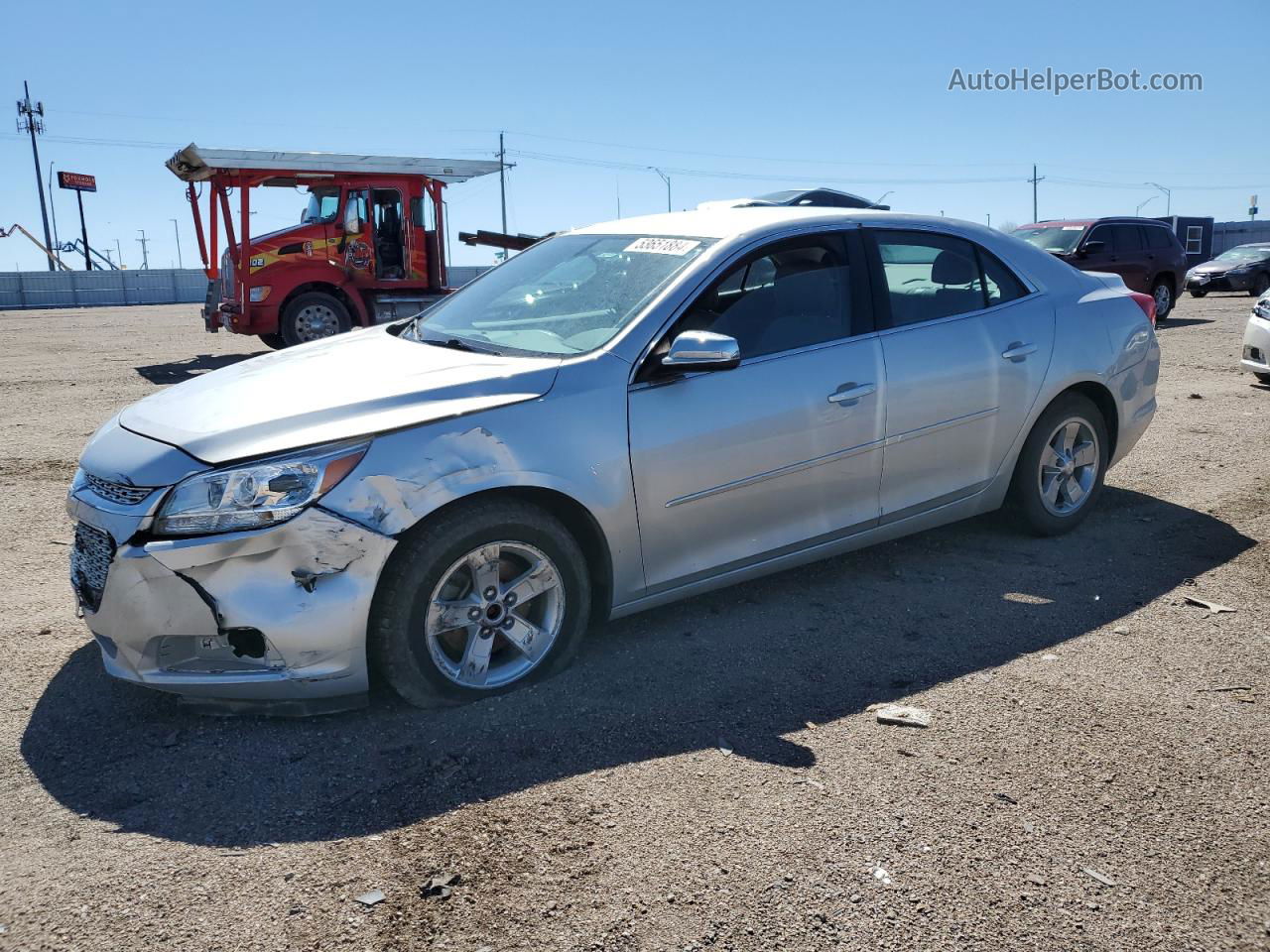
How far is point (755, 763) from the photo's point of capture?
10.3 feet

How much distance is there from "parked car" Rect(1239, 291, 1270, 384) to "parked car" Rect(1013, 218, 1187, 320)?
6418 mm

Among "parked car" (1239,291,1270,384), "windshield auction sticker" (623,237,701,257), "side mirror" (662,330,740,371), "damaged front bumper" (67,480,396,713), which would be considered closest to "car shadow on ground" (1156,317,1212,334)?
"parked car" (1239,291,1270,384)

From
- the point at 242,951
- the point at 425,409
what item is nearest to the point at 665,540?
the point at 425,409

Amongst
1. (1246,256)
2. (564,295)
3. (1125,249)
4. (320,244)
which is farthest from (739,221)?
(1246,256)

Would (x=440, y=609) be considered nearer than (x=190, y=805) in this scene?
No

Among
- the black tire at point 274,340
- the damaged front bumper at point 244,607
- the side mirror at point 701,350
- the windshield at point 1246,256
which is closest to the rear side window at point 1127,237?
the windshield at point 1246,256

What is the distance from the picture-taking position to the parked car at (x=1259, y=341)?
9.93 metres

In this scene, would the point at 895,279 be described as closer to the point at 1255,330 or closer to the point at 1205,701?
the point at 1205,701

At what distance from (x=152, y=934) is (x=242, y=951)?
0.78 feet

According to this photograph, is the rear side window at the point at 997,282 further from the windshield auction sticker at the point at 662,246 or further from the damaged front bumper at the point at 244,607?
the damaged front bumper at the point at 244,607

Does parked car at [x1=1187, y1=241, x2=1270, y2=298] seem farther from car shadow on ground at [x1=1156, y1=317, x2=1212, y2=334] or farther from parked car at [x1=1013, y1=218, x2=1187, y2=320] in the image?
parked car at [x1=1013, y1=218, x2=1187, y2=320]

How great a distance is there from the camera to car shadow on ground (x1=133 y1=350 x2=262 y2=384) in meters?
12.9

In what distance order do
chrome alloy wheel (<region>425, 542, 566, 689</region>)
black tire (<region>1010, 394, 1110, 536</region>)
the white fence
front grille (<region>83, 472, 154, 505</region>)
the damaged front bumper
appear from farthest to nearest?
the white fence
black tire (<region>1010, 394, 1110, 536</region>)
chrome alloy wheel (<region>425, 542, 566, 689</region>)
front grille (<region>83, 472, 154, 505</region>)
the damaged front bumper

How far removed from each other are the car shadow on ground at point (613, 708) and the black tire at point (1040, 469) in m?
0.25
